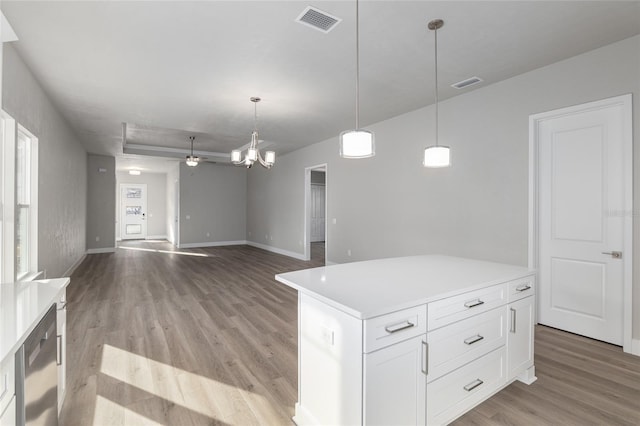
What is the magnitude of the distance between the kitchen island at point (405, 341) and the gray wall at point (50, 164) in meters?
3.29

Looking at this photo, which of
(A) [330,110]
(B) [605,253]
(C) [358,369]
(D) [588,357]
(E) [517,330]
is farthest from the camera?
(A) [330,110]

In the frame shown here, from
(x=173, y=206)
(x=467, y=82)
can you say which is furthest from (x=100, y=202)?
(x=467, y=82)

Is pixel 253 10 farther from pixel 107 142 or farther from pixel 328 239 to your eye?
pixel 107 142

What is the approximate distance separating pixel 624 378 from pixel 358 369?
2.47 m

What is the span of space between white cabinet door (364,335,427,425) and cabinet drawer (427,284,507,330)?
154 millimetres

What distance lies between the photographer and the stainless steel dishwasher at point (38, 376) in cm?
125

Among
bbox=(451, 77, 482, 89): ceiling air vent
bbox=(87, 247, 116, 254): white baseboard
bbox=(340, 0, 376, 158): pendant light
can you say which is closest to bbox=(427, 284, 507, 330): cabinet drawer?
bbox=(340, 0, 376, 158): pendant light

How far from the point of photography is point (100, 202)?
9039mm

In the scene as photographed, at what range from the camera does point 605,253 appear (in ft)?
10.1

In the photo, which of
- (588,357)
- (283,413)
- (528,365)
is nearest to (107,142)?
(283,413)

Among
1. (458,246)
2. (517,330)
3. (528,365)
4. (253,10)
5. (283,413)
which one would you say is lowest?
(283,413)

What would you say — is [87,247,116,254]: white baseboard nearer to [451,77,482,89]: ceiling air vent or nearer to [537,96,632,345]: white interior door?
[451,77,482,89]: ceiling air vent

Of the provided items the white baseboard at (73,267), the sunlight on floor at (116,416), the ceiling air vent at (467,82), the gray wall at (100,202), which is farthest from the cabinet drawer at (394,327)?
the gray wall at (100,202)

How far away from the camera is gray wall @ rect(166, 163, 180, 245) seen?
10266 mm
